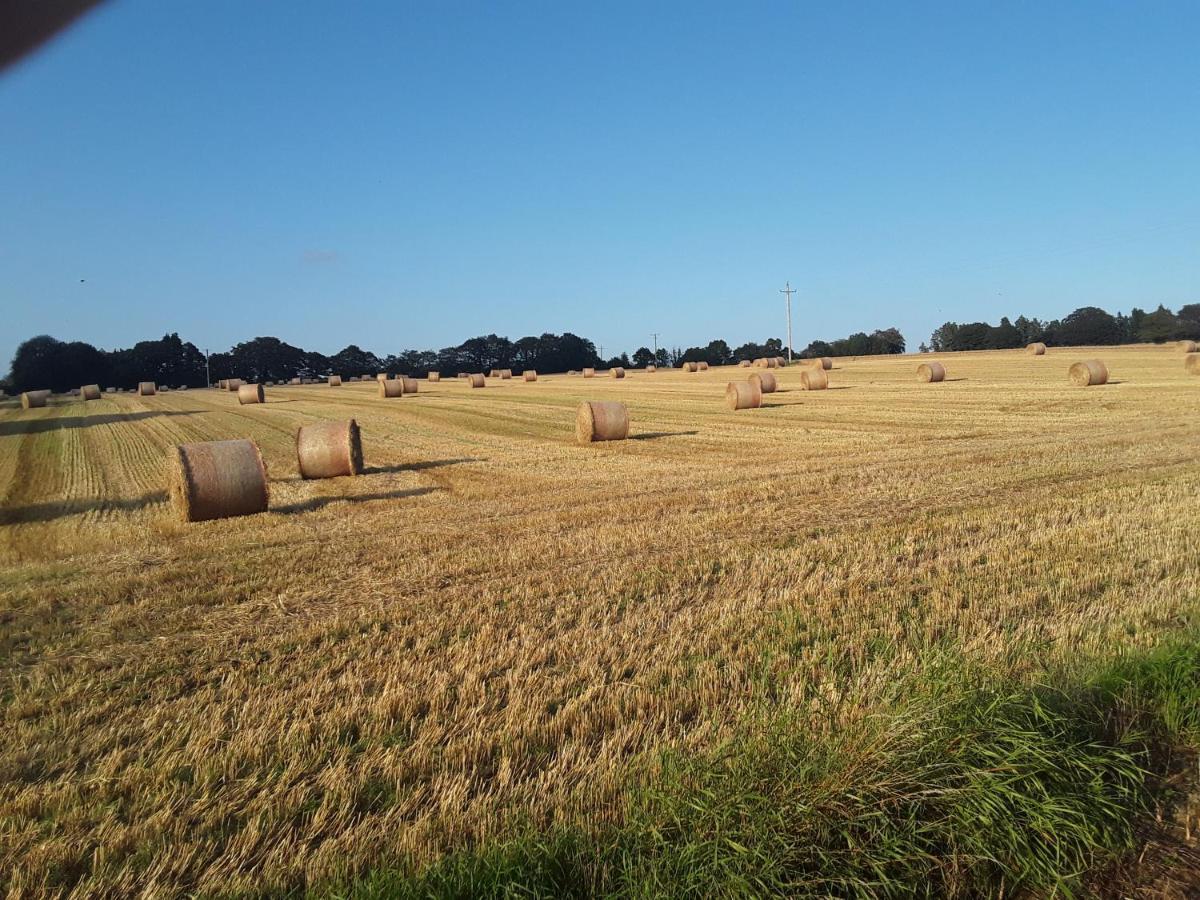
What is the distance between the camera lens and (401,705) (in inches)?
189

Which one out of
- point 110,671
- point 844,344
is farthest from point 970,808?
point 844,344

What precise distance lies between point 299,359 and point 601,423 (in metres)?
128

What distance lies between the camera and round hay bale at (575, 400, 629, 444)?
20500 millimetres

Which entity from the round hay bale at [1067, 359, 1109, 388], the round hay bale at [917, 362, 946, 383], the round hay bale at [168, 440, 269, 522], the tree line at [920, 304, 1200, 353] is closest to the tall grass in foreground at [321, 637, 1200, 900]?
the round hay bale at [168, 440, 269, 522]

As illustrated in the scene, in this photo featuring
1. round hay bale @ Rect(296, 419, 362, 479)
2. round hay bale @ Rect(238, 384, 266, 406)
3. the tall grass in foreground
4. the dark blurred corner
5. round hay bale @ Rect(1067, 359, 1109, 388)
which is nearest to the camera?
the dark blurred corner

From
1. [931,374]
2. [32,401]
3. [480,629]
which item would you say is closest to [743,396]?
[931,374]

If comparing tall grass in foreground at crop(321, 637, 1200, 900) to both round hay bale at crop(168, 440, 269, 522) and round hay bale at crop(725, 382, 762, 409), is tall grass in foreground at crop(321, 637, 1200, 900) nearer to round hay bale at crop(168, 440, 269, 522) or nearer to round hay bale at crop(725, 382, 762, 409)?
round hay bale at crop(168, 440, 269, 522)

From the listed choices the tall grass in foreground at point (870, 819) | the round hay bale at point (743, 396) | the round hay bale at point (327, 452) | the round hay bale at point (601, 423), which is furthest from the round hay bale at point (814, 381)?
the tall grass in foreground at point (870, 819)

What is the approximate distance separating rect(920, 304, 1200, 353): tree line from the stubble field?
303 feet

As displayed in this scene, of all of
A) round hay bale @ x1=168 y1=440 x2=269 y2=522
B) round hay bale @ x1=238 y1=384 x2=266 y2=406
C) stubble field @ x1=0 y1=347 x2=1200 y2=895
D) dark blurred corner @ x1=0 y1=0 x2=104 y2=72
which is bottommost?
stubble field @ x1=0 y1=347 x2=1200 y2=895

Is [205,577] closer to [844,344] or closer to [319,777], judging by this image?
[319,777]

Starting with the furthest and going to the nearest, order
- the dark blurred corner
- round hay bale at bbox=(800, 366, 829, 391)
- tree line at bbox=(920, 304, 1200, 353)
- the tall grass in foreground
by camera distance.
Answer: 1. tree line at bbox=(920, 304, 1200, 353)
2. round hay bale at bbox=(800, 366, 829, 391)
3. the tall grass in foreground
4. the dark blurred corner

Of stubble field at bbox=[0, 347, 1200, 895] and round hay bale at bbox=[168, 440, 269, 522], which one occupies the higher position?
round hay bale at bbox=[168, 440, 269, 522]

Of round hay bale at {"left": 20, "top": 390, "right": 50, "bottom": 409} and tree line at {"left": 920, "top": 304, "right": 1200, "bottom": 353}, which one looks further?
tree line at {"left": 920, "top": 304, "right": 1200, "bottom": 353}
